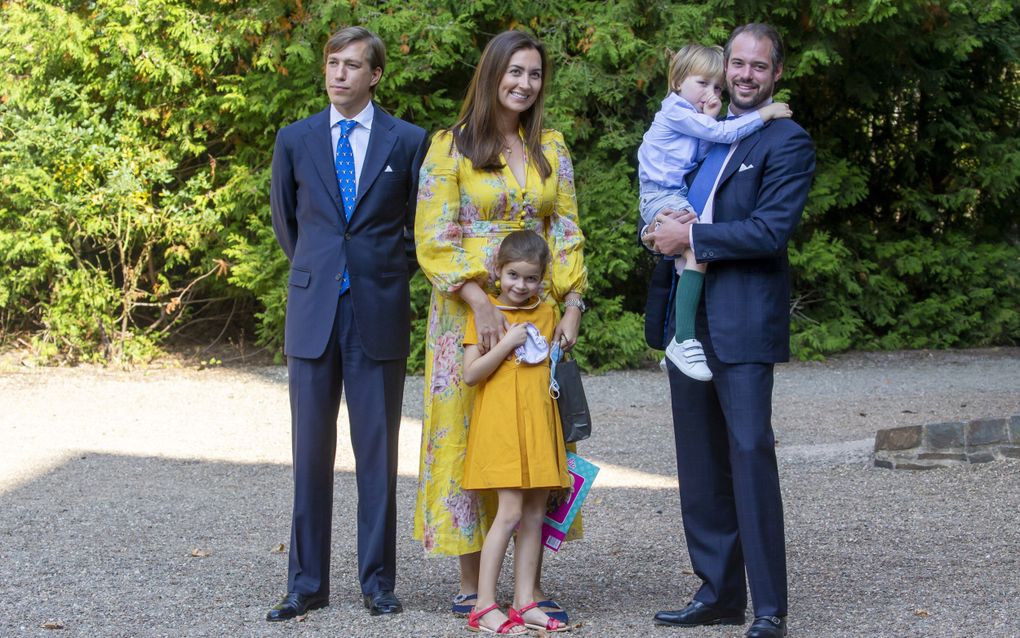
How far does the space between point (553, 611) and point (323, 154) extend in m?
1.73

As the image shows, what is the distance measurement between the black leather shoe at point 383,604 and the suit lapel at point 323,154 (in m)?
1.30

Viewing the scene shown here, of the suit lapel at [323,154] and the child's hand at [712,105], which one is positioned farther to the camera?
the suit lapel at [323,154]

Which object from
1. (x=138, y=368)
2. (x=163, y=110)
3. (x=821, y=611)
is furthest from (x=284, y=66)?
(x=821, y=611)

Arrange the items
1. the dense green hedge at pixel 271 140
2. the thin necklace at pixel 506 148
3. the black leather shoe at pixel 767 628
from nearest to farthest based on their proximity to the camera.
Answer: the black leather shoe at pixel 767 628
the thin necklace at pixel 506 148
the dense green hedge at pixel 271 140

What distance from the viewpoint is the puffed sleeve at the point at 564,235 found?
415 cm

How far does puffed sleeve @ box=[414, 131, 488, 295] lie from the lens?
4.01m

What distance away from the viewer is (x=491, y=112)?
13.4 feet

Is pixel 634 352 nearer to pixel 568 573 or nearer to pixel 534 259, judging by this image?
pixel 568 573

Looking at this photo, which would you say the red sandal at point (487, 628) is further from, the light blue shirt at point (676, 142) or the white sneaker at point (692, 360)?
the light blue shirt at point (676, 142)

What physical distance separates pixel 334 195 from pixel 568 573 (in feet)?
5.70

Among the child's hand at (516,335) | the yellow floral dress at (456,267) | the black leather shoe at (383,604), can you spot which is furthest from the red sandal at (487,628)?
the child's hand at (516,335)

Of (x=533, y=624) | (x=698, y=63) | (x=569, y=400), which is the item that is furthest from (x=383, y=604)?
(x=698, y=63)

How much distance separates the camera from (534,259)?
156 inches

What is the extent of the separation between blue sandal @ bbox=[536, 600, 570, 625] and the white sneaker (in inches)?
34.7
